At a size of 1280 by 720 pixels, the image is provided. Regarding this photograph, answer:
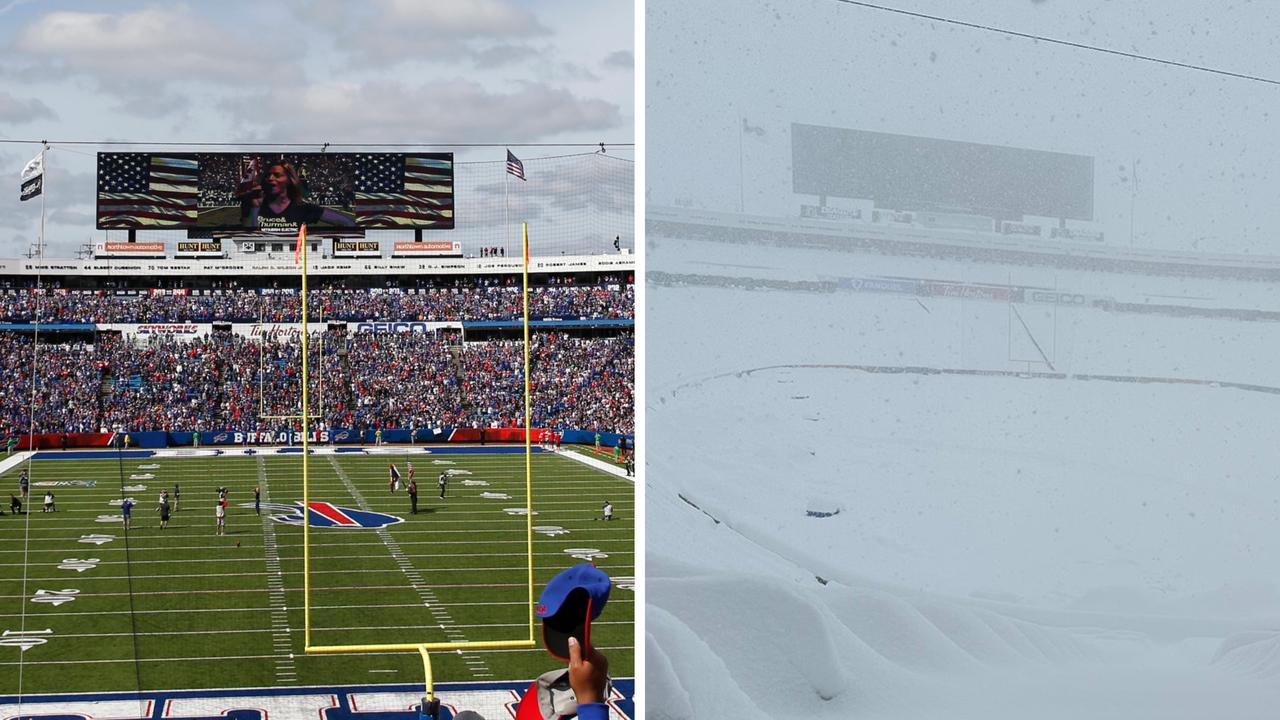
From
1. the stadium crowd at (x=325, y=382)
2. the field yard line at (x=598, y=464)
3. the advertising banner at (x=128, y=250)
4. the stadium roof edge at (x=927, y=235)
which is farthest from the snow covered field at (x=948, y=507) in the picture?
the advertising banner at (x=128, y=250)

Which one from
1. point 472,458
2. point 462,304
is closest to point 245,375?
point 462,304

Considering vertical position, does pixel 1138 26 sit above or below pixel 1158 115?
above

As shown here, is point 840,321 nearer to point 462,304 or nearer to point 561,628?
point 561,628

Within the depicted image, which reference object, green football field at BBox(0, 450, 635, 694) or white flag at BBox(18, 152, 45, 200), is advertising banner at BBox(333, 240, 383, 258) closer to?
green football field at BBox(0, 450, 635, 694)

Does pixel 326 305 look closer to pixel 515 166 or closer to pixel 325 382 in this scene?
pixel 325 382

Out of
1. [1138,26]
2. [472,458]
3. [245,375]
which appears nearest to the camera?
[1138,26]

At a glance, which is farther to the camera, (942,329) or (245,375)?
(245,375)

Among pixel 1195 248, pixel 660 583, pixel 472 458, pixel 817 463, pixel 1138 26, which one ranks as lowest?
pixel 472 458
